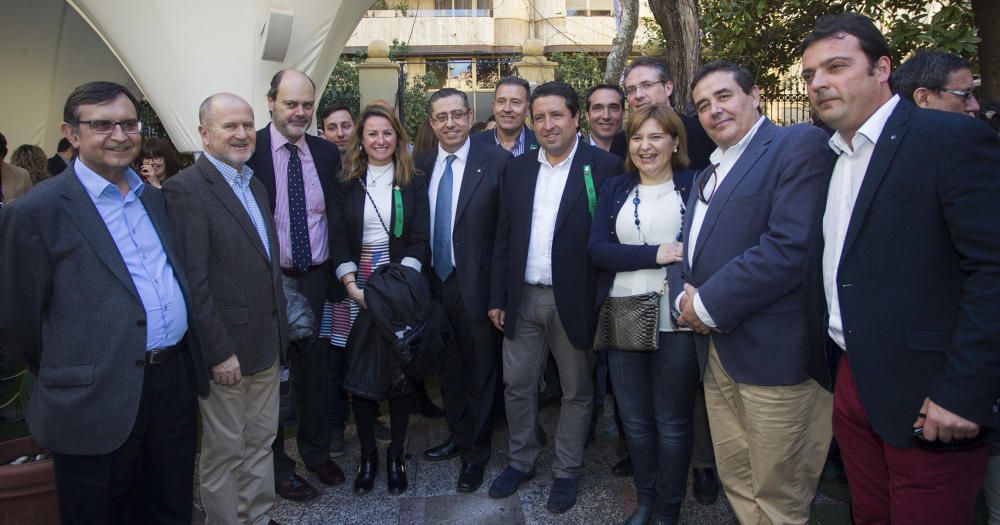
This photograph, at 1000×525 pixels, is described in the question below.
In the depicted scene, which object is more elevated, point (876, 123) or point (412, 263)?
point (876, 123)

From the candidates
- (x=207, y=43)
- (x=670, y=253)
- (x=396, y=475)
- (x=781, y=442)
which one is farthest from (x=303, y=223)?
(x=207, y=43)

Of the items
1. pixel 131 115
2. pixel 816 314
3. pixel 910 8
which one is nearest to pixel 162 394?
pixel 131 115

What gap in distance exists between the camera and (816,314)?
8.16ft

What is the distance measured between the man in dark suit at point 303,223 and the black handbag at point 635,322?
1.70m

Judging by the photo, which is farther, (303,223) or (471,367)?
(471,367)

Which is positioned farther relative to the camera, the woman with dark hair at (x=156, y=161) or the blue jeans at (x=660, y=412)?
the woman with dark hair at (x=156, y=161)

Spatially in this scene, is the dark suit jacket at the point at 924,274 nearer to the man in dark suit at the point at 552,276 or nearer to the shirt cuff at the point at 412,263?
the man in dark suit at the point at 552,276

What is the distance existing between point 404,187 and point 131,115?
1540 millimetres

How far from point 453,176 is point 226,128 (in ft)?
4.44

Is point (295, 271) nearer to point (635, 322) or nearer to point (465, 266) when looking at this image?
point (465, 266)

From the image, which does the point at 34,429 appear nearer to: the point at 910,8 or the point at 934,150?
the point at 934,150

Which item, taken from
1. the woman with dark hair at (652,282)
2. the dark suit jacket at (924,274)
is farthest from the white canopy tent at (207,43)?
the dark suit jacket at (924,274)

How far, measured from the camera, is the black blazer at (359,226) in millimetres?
3852

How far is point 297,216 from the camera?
12.4 ft
